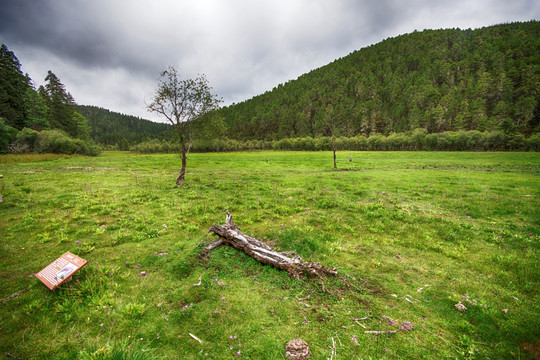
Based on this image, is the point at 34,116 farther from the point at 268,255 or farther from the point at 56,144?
the point at 268,255

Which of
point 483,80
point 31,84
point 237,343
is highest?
point 483,80

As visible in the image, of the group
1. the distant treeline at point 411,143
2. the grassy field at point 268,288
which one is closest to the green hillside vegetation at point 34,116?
the distant treeline at point 411,143

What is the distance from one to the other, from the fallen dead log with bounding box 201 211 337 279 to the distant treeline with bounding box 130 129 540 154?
51934mm

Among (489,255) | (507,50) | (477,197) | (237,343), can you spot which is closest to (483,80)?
(507,50)

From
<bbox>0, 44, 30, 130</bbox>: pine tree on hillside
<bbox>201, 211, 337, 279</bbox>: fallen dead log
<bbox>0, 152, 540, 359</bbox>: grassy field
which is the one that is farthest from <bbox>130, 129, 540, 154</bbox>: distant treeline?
<bbox>201, 211, 337, 279</bbox>: fallen dead log

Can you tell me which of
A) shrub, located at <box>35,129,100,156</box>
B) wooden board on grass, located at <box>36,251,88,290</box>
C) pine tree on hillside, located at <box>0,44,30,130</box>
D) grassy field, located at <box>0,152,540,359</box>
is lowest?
grassy field, located at <box>0,152,540,359</box>

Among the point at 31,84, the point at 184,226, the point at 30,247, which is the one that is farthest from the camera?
the point at 31,84

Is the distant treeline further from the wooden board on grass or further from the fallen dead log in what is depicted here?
the wooden board on grass

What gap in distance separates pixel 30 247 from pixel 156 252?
5.58m

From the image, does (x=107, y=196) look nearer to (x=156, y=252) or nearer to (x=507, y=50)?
(x=156, y=252)

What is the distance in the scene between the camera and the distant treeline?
84938 mm

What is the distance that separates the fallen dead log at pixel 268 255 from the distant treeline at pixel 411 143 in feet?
170

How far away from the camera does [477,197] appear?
17109 mm

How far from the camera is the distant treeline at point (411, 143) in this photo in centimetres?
8494
